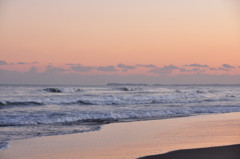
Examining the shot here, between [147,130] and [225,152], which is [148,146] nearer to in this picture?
[225,152]

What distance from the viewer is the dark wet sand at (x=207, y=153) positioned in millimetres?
8719

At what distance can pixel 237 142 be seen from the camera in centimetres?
1081

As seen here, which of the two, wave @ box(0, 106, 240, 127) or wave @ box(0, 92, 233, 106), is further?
wave @ box(0, 92, 233, 106)

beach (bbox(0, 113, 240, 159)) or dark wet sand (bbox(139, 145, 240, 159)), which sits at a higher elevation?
dark wet sand (bbox(139, 145, 240, 159))

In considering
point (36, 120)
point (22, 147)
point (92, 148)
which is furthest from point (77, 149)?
point (36, 120)

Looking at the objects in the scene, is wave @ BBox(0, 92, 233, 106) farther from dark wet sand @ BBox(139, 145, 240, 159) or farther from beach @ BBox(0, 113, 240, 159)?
dark wet sand @ BBox(139, 145, 240, 159)

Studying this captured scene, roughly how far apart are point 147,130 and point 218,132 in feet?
9.15

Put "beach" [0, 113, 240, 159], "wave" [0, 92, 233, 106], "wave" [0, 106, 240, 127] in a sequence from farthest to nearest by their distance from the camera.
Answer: "wave" [0, 92, 233, 106]
"wave" [0, 106, 240, 127]
"beach" [0, 113, 240, 159]

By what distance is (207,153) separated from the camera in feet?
30.0

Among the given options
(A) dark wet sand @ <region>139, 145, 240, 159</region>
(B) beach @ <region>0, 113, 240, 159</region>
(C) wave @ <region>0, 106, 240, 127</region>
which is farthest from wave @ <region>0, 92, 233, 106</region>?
(A) dark wet sand @ <region>139, 145, 240, 159</region>

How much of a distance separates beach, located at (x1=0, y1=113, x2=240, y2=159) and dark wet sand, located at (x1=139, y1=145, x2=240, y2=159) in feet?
1.46

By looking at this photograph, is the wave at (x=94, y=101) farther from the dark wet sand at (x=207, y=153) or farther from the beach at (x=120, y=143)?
the dark wet sand at (x=207, y=153)

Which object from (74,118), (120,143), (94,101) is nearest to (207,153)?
(120,143)

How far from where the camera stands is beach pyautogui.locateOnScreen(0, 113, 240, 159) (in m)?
9.30
